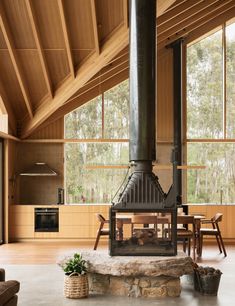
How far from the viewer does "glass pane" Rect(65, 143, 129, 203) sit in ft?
44.5

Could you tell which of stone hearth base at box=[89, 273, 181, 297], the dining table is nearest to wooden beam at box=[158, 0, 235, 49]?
the dining table

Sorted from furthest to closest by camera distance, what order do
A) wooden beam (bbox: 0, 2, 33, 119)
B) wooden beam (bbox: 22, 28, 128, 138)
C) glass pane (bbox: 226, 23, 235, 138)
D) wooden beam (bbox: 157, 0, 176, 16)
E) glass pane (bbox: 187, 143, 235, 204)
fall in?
glass pane (bbox: 226, 23, 235, 138) < glass pane (bbox: 187, 143, 235, 204) < wooden beam (bbox: 22, 28, 128, 138) < wooden beam (bbox: 0, 2, 33, 119) < wooden beam (bbox: 157, 0, 176, 16)

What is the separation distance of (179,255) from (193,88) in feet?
22.8

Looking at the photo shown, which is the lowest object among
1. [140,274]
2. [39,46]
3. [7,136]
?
[140,274]

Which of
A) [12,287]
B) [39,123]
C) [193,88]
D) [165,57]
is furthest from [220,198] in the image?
[12,287]

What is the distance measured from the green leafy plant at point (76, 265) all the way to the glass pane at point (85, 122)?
6760 mm

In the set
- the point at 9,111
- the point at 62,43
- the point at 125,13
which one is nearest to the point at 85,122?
the point at 9,111

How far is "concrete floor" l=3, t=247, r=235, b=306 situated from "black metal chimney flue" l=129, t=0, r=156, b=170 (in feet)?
5.97

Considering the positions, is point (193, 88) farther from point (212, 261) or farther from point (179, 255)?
point (179, 255)

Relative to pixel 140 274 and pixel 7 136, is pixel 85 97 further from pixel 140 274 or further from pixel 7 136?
pixel 140 274

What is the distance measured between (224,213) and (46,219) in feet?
13.2

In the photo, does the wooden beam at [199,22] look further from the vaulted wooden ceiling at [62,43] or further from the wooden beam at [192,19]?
the wooden beam at [192,19]

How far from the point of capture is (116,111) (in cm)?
1373

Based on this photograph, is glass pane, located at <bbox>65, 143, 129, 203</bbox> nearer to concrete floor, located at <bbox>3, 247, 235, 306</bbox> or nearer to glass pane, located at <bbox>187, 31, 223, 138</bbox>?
glass pane, located at <bbox>187, 31, 223, 138</bbox>
